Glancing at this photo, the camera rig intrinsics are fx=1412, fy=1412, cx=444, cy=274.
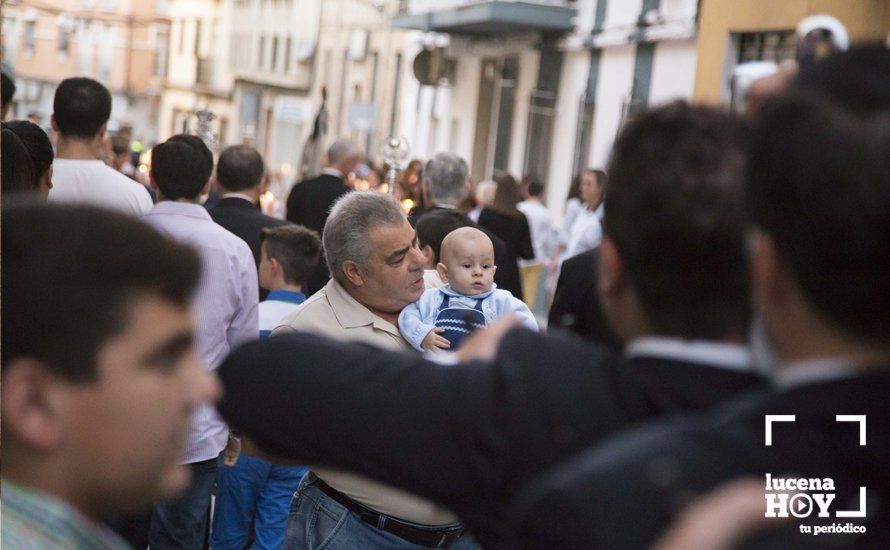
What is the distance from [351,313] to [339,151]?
243 inches

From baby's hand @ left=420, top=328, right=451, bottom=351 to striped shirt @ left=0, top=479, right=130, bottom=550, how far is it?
2764mm

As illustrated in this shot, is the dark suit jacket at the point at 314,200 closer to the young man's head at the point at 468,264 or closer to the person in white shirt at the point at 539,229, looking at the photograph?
the young man's head at the point at 468,264

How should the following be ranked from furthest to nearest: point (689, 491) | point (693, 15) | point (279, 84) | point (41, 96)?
point (41, 96) < point (279, 84) < point (693, 15) < point (689, 491)

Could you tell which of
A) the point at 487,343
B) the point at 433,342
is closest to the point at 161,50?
the point at 433,342

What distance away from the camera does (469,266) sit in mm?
5152

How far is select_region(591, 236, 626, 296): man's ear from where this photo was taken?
178cm

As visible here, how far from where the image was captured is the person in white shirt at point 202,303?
5.43 metres

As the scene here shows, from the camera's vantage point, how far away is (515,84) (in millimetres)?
23609

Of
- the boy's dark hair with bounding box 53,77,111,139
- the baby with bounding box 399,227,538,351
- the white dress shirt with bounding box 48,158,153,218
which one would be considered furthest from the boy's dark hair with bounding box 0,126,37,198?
the boy's dark hair with bounding box 53,77,111,139

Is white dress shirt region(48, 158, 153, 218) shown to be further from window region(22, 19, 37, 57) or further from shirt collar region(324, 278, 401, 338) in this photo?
window region(22, 19, 37, 57)

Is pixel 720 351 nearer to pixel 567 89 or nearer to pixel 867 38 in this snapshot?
pixel 867 38

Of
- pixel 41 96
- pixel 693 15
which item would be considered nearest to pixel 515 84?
pixel 693 15

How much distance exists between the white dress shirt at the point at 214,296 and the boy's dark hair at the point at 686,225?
3.76 meters

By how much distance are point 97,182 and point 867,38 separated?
16.1 ft
